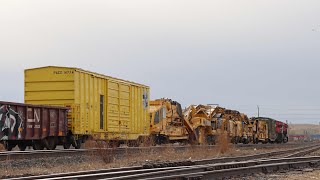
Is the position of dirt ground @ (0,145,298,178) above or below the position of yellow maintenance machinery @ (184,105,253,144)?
below

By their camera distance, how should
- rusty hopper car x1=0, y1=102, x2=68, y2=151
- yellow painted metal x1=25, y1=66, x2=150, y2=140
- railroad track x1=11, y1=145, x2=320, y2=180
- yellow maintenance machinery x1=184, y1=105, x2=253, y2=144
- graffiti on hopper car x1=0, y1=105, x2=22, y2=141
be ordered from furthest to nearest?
1. yellow maintenance machinery x1=184, y1=105, x2=253, y2=144
2. yellow painted metal x1=25, y1=66, x2=150, y2=140
3. rusty hopper car x1=0, y1=102, x2=68, y2=151
4. graffiti on hopper car x1=0, y1=105, x2=22, y2=141
5. railroad track x1=11, y1=145, x2=320, y2=180

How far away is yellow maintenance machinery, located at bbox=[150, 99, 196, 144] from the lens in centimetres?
2955

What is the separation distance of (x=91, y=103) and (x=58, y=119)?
2.33 m

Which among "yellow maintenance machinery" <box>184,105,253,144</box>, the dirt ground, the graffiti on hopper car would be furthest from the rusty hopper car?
"yellow maintenance machinery" <box>184,105,253,144</box>

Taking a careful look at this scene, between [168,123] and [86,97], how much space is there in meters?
8.74

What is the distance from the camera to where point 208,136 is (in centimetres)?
3562

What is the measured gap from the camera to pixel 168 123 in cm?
3002

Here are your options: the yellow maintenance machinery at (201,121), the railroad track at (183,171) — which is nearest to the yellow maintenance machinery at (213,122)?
the yellow maintenance machinery at (201,121)

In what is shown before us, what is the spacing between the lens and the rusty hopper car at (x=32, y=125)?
59.5 ft

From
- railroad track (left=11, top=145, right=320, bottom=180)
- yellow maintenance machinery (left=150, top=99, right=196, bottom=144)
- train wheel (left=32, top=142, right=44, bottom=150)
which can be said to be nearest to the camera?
railroad track (left=11, top=145, right=320, bottom=180)

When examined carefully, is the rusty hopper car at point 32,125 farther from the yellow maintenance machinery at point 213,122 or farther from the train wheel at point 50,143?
the yellow maintenance machinery at point 213,122

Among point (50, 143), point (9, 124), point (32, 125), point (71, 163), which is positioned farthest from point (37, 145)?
point (71, 163)

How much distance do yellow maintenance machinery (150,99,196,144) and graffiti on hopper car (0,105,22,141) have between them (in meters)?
11.9

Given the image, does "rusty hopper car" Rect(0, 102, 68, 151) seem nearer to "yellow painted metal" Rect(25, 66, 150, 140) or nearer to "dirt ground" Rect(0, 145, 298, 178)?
"yellow painted metal" Rect(25, 66, 150, 140)
